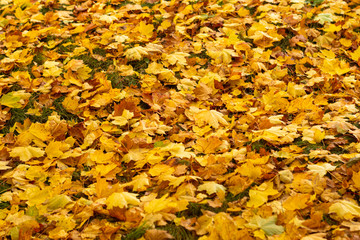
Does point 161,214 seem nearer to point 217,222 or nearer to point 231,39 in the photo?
point 217,222

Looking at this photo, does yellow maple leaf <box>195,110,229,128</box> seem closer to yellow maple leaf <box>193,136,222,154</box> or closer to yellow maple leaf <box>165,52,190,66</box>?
yellow maple leaf <box>193,136,222,154</box>

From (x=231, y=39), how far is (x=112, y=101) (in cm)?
130

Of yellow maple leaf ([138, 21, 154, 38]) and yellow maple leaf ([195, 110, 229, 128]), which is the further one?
yellow maple leaf ([138, 21, 154, 38])

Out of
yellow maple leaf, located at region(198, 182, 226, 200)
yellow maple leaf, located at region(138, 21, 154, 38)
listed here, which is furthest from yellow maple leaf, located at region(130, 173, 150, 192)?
yellow maple leaf, located at region(138, 21, 154, 38)

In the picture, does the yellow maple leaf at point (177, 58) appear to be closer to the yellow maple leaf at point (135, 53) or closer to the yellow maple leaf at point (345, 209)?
the yellow maple leaf at point (135, 53)

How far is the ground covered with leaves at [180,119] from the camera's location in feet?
5.94

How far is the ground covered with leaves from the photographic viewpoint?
1811mm

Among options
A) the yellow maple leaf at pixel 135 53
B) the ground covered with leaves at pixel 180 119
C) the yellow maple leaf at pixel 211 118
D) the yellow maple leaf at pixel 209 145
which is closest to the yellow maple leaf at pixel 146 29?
the ground covered with leaves at pixel 180 119

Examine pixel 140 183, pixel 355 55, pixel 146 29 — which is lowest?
pixel 140 183

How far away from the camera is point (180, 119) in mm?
2566

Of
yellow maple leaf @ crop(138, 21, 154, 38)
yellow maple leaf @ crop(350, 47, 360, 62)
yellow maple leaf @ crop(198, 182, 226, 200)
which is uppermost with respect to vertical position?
yellow maple leaf @ crop(138, 21, 154, 38)

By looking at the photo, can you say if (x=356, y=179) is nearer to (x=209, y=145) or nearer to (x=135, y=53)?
(x=209, y=145)

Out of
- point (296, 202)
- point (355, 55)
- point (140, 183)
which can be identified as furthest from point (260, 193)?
point (355, 55)

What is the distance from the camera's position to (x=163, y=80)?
2.93m
